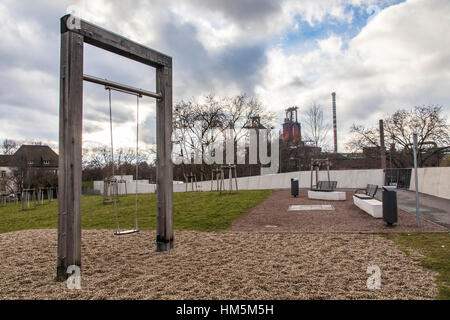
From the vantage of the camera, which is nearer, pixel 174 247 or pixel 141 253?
pixel 141 253

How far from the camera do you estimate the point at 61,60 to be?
392 centimetres

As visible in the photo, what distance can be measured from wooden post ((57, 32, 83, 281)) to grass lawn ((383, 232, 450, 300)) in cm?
422

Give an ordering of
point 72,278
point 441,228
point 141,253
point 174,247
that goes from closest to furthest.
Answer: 1. point 72,278
2. point 141,253
3. point 174,247
4. point 441,228

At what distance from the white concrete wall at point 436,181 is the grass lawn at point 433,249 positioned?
362 inches

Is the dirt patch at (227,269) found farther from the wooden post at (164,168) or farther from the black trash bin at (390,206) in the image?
the black trash bin at (390,206)

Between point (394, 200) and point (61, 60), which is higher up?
point (61, 60)

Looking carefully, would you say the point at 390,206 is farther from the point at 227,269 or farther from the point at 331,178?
the point at 331,178

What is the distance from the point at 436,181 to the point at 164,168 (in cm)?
1498

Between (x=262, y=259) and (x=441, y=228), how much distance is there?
16.3 feet

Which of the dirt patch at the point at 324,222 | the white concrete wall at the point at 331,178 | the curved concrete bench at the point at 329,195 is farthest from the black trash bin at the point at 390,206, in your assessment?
the white concrete wall at the point at 331,178

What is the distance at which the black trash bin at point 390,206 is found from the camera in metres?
7.36

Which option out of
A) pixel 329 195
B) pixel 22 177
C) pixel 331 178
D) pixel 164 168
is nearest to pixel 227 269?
pixel 164 168
